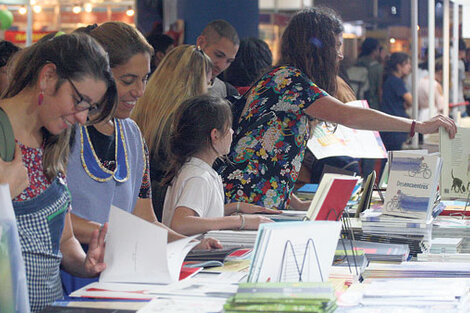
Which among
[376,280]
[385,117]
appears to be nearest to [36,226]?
[376,280]

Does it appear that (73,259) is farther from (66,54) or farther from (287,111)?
(287,111)

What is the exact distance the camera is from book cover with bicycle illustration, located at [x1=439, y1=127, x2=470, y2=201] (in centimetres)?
386

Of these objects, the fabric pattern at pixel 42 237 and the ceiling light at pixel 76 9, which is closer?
the fabric pattern at pixel 42 237

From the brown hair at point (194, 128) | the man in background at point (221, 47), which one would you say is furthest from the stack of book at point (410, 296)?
the man in background at point (221, 47)

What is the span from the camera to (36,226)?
2123 millimetres

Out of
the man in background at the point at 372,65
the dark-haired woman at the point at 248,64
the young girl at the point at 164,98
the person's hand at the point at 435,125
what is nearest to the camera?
the young girl at the point at 164,98

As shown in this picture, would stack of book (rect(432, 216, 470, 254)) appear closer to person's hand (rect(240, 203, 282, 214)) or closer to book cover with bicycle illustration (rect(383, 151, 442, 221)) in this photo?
book cover with bicycle illustration (rect(383, 151, 442, 221))

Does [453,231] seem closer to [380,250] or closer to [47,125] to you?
[380,250]

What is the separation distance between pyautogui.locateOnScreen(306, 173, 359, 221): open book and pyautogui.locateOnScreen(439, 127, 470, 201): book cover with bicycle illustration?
1647 mm

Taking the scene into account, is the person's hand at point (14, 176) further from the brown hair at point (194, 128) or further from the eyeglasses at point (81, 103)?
the brown hair at point (194, 128)

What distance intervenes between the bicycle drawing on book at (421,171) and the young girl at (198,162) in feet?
1.91

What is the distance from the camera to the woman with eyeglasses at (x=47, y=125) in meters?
2.14

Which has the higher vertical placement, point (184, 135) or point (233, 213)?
point (184, 135)

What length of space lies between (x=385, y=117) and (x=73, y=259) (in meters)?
1.90
